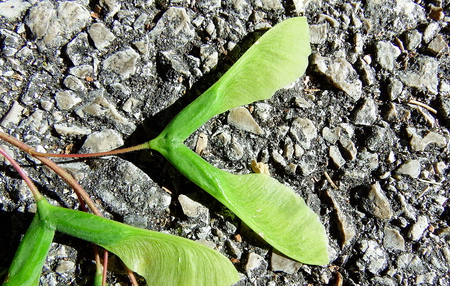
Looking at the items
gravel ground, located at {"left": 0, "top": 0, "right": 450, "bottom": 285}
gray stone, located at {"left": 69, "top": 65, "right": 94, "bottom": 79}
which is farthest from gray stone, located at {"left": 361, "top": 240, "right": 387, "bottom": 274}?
gray stone, located at {"left": 69, "top": 65, "right": 94, "bottom": 79}

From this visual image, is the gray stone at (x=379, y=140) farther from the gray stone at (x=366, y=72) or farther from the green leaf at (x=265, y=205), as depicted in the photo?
the green leaf at (x=265, y=205)

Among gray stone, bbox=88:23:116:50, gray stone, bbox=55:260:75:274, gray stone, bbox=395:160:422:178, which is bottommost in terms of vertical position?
gray stone, bbox=55:260:75:274

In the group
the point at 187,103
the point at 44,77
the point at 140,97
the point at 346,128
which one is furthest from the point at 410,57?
the point at 44,77

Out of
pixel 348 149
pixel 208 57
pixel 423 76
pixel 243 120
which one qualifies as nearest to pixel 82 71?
pixel 208 57

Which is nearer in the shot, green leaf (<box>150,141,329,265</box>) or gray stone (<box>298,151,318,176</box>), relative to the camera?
green leaf (<box>150,141,329,265</box>)

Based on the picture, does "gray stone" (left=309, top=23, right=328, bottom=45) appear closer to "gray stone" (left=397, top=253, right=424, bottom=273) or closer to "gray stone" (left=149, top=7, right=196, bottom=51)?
"gray stone" (left=149, top=7, right=196, bottom=51)

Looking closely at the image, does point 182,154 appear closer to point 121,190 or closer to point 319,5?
point 121,190

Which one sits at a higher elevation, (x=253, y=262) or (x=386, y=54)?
(x=386, y=54)

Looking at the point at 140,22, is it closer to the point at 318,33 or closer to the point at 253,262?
the point at 318,33
